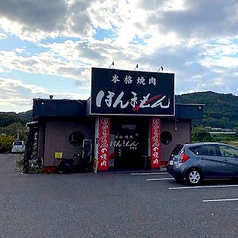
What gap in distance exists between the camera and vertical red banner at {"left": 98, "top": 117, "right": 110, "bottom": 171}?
14734 mm

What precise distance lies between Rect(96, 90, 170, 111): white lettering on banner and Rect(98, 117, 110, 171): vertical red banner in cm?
93

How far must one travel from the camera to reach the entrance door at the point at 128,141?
16992 mm

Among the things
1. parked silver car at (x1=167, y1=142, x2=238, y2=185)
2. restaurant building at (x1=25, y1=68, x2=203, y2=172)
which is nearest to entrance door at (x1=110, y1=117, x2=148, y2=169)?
restaurant building at (x1=25, y1=68, x2=203, y2=172)

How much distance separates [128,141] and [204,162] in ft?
22.3

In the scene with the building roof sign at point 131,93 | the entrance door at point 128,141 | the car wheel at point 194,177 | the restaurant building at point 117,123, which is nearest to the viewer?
the car wheel at point 194,177

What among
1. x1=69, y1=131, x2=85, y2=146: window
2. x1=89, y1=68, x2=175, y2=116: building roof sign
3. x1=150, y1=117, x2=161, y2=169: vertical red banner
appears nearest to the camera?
x1=89, y1=68, x2=175, y2=116: building roof sign

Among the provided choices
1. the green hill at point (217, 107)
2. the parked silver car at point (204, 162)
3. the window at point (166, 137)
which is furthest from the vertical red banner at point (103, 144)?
the green hill at point (217, 107)

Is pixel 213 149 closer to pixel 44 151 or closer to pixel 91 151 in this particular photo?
pixel 91 151

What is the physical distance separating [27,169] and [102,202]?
8.50 metres

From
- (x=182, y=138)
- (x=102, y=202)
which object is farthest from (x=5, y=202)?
(x=182, y=138)

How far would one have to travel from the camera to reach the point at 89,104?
47.9 ft

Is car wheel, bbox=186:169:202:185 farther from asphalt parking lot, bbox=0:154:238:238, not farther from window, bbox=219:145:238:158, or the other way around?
window, bbox=219:145:238:158

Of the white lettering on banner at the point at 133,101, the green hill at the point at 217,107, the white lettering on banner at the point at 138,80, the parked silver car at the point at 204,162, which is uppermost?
the green hill at the point at 217,107

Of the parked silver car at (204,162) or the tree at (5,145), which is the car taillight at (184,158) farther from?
the tree at (5,145)
